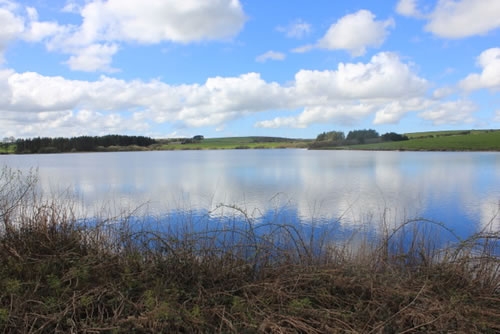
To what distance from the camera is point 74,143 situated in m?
96.8

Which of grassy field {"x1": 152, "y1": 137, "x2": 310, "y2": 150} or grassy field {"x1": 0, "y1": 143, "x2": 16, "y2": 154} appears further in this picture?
grassy field {"x1": 152, "y1": 137, "x2": 310, "y2": 150}

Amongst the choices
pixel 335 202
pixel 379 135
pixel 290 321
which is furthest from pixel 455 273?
pixel 379 135

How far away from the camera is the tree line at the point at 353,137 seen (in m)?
91.4

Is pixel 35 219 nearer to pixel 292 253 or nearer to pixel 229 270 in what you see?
pixel 229 270

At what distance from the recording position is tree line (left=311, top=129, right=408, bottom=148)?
300ft

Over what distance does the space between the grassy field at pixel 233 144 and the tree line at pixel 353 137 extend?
46.1 ft

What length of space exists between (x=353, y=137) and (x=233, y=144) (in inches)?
1751

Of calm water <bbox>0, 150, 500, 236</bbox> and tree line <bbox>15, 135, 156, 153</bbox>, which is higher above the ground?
tree line <bbox>15, 135, 156, 153</bbox>

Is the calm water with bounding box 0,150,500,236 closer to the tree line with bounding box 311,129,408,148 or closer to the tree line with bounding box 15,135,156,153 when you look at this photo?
the tree line with bounding box 311,129,408,148

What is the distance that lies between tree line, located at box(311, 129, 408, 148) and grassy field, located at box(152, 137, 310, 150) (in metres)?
14.1

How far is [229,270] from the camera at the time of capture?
499 cm

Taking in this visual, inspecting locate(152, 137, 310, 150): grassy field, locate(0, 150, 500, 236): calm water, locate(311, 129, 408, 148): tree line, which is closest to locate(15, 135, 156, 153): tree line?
locate(152, 137, 310, 150): grassy field

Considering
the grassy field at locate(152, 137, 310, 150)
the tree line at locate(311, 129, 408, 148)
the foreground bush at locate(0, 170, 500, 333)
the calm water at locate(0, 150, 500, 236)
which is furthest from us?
the grassy field at locate(152, 137, 310, 150)

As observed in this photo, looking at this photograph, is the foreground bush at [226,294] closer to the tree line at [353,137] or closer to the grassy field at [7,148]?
the grassy field at [7,148]
